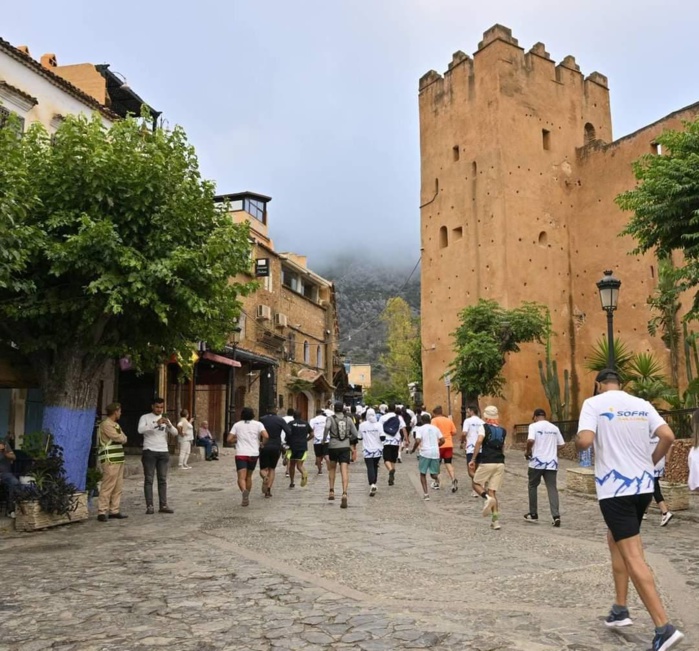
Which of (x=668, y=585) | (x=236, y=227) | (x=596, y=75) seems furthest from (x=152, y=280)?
(x=596, y=75)

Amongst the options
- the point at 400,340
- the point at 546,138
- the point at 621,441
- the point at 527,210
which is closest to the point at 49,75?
the point at 621,441

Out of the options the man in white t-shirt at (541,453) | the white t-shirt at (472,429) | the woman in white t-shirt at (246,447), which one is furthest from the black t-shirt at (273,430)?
the man in white t-shirt at (541,453)

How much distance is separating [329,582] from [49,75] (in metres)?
17.0

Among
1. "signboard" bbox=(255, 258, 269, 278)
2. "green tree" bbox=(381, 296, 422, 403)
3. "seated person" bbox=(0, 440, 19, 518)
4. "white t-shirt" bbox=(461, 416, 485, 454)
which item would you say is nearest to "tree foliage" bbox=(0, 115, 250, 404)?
"seated person" bbox=(0, 440, 19, 518)

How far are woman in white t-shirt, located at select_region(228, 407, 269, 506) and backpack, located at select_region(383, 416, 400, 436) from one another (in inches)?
133

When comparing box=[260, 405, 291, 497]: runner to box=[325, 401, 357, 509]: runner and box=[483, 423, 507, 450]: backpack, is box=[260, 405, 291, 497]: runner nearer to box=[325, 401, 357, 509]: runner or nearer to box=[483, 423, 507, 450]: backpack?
box=[325, 401, 357, 509]: runner

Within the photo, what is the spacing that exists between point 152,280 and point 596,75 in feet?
102

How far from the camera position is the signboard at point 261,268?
33219 millimetres

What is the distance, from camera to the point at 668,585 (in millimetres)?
6199

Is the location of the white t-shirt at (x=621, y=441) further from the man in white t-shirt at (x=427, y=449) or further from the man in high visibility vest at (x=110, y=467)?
the man in white t-shirt at (x=427, y=449)

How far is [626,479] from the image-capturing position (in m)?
4.68

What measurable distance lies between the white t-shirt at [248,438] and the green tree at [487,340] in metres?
13.7

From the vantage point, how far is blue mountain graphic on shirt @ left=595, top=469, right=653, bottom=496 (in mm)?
4672

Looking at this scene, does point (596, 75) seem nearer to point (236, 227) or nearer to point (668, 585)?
point (236, 227)
